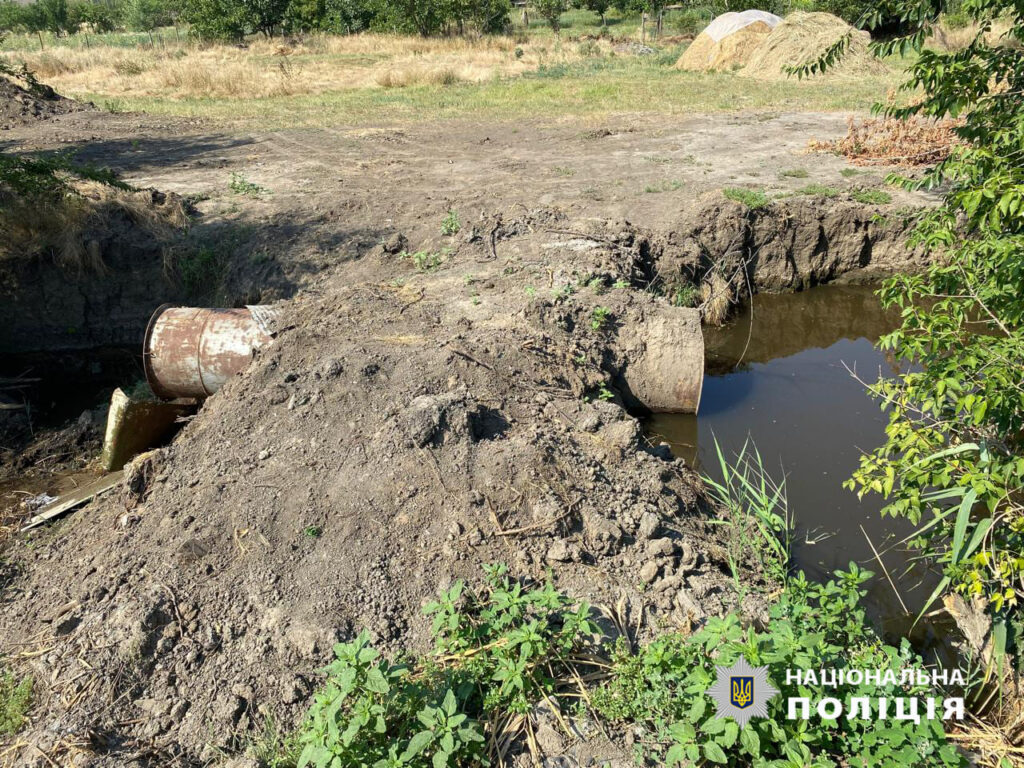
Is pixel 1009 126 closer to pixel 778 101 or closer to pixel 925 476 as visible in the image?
pixel 925 476

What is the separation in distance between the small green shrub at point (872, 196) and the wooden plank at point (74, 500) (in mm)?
9245

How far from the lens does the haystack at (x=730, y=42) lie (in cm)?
2183

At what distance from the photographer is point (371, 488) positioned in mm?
4270

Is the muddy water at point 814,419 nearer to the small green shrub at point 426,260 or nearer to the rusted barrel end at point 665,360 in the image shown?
the rusted barrel end at point 665,360

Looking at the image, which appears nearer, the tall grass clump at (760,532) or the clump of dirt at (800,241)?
the tall grass clump at (760,532)

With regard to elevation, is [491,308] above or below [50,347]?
above

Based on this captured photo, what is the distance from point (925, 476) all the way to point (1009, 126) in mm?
2010

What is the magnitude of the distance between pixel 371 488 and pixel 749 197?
710 centimetres

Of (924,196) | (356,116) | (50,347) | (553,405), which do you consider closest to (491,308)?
(553,405)

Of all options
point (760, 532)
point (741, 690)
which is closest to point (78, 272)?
point (760, 532)

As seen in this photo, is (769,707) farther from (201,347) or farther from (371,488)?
(201,347)

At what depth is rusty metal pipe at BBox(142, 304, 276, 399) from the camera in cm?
600

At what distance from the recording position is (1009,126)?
378 cm

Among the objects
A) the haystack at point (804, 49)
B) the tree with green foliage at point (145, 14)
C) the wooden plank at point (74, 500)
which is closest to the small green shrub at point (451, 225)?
the wooden plank at point (74, 500)
